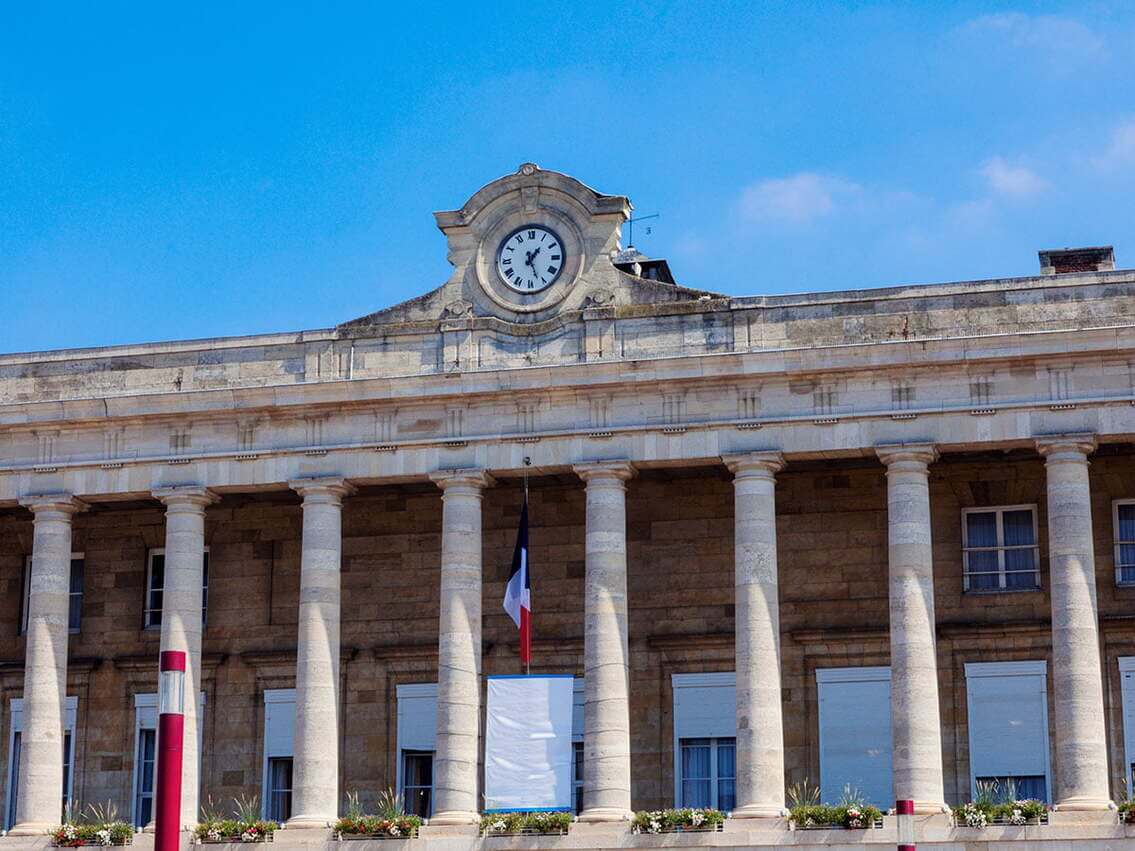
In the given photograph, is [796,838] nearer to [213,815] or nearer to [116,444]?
[213,815]

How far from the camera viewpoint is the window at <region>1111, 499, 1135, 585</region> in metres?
38.8

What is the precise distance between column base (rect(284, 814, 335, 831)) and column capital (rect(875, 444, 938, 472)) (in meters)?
12.1

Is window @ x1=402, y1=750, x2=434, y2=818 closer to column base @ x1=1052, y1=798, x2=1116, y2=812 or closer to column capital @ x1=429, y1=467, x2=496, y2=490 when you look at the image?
column capital @ x1=429, y1=467, x2=496, y2=490

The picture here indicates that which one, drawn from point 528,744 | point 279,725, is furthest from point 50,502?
point 528,744

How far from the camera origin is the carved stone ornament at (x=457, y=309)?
131ft

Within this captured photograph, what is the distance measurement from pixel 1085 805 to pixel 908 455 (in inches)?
268

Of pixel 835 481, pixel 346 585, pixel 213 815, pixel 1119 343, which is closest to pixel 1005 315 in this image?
pixel 1119 343

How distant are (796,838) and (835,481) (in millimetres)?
8243

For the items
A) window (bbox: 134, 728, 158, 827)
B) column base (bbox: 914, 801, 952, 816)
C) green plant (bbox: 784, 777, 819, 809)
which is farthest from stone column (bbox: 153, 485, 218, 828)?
column base (bbox: 914, 801, 952, 816)

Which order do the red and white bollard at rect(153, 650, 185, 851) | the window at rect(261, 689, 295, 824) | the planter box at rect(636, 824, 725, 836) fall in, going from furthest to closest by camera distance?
the window at rect(261, 689, 295, 824) → the planter box at rect(636, 824, 725, 836) → the red and white bollard at rect(153, 650, 185, 851)

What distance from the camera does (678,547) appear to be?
41.5m

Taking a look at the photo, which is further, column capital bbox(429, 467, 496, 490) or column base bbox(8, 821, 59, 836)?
column base bbox(8, 821, 59, 836)

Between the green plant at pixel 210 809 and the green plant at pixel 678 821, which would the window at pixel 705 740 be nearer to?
the green plant at pixel 678 821

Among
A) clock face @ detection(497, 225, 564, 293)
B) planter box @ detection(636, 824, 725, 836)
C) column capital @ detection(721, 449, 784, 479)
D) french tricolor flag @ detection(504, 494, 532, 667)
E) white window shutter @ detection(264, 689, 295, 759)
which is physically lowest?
planter box @ detection(636, 824, 725, 836)
